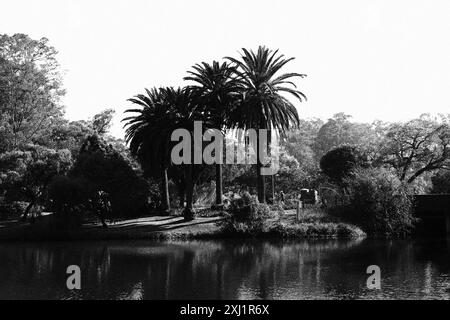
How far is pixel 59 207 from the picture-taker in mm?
45125

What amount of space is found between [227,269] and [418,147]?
109 ft

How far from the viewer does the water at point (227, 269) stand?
76.3 feet

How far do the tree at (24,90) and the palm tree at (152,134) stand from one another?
35.1 ft

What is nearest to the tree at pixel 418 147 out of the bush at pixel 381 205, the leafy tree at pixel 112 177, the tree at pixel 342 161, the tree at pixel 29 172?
the tree at pixel 342 161

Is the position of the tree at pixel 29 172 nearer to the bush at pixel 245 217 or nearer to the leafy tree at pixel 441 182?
the bush at pixel 245 217

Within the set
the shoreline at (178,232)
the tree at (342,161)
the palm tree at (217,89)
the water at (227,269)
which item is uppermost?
the palm tree at (217,89)

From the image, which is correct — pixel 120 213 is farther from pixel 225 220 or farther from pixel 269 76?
pixel 269 76

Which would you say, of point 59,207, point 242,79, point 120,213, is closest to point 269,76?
point 242,79

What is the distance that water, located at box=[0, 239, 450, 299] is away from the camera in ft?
76.3

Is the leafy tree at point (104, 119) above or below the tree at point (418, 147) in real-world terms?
above

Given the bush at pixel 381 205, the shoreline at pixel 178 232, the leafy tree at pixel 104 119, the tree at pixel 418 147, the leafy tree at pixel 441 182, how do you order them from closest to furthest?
the shoreline at pixel 178 232 → the bush at pixel 381 205 → the tree at pixel 418 147 → the leafy tree at pixel 441 182 → the leafy tree at pixel 104 119

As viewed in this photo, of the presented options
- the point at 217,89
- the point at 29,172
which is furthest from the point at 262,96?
the point at 29,172
